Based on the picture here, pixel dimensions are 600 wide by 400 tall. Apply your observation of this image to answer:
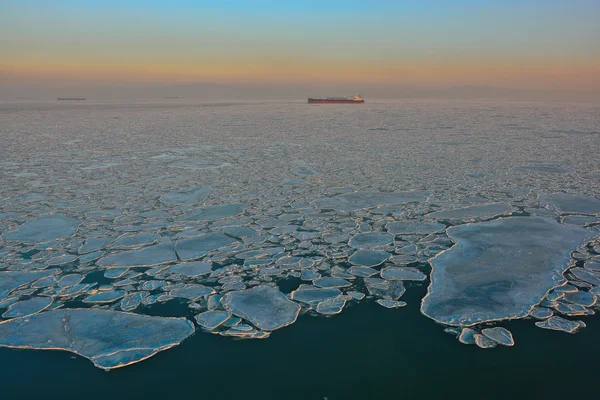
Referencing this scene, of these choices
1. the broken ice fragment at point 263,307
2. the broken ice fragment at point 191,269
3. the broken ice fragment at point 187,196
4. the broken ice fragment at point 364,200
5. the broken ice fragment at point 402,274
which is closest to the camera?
the broken ice fragment at point 263,307

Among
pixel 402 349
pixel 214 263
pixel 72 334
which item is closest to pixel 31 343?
pixel 72 334

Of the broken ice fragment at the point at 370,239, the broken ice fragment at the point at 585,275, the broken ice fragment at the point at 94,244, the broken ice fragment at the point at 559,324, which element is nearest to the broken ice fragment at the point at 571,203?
the broken ice fragment at the point at 585,275

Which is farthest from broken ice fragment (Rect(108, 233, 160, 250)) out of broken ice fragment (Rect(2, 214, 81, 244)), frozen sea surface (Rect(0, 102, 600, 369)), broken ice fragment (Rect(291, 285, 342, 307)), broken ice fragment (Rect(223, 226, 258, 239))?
broken ice fragment (Rect(291, 285, 342, 307))

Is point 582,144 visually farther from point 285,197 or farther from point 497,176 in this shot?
point 285,197

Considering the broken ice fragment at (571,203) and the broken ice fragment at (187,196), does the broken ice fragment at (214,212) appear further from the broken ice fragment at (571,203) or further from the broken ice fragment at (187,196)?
the broken ice fragment at (571,203)

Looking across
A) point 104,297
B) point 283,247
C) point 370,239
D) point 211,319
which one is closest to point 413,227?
point 370,239

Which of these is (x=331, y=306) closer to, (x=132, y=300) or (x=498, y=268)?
(x=132, y=300)
